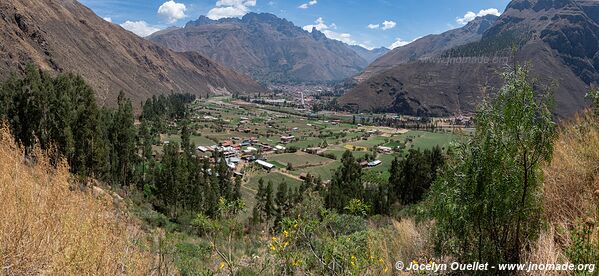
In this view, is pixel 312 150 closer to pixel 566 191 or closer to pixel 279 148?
pixel 279 148

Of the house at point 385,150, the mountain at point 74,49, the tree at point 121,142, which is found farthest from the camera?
the mountain at point 74,49

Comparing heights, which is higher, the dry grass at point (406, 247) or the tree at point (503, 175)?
the tree at point (503, 175)

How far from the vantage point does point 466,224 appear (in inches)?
235

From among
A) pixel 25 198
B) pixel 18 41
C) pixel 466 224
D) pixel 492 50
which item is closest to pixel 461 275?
pixel 466 224

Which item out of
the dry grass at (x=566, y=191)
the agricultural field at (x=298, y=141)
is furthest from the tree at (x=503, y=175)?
the agricultural field at (x=298, y=141)

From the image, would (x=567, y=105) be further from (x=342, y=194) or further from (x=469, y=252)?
(x=469, y=252)

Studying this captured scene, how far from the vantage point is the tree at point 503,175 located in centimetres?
548

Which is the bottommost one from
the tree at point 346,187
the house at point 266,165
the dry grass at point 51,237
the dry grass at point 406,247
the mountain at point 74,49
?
the house at point 266,165

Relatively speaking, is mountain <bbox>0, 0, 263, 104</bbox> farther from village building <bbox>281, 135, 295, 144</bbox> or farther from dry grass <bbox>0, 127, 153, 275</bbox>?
dry grass <bbox>0, 127, 153, 275</bbox>

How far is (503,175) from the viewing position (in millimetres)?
5551

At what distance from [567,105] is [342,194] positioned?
149307mm

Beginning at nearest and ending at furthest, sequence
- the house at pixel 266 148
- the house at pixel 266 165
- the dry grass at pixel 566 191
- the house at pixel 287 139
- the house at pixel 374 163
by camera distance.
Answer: the dry grass at pixel 566 191, the house at pixel 266 165, the house at pixel 374 163, the house at pixel 266 148, the house at pixel 287 139

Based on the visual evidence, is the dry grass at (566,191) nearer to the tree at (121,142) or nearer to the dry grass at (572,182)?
the dry grass at (572,182)

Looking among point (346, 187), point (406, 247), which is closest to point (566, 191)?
point (406, 247)
